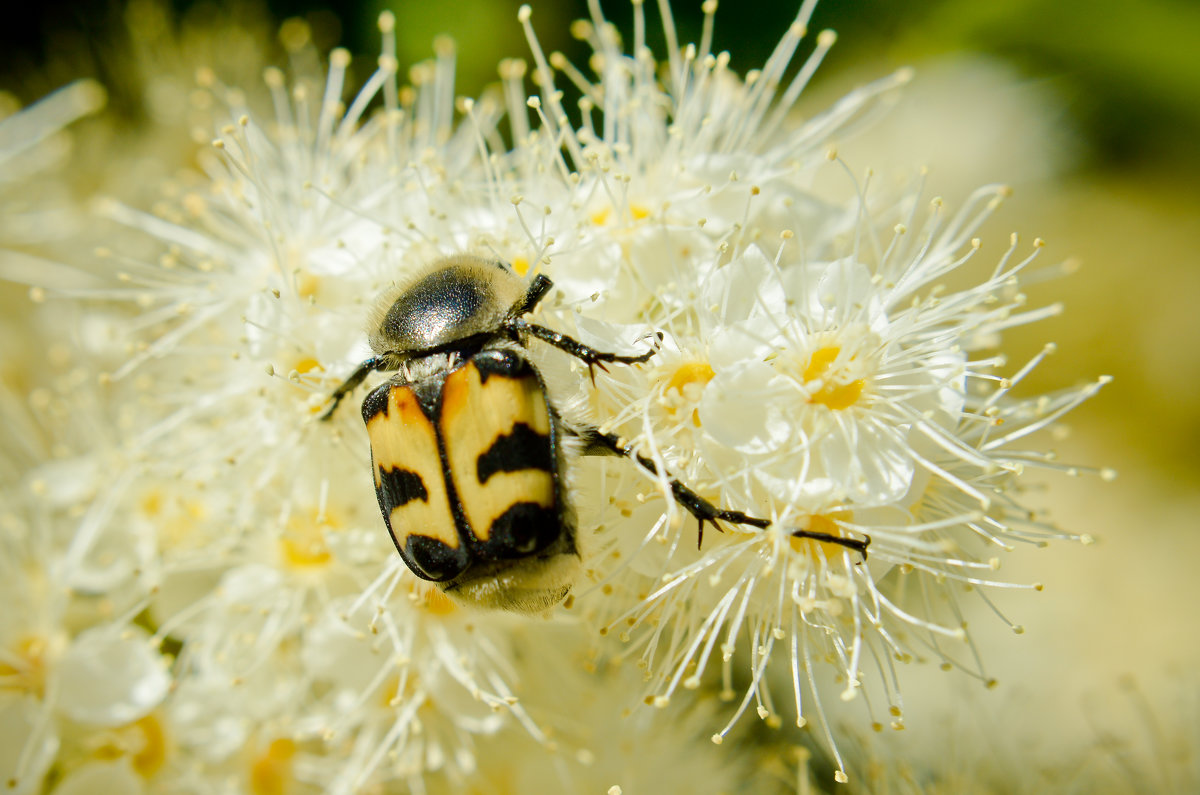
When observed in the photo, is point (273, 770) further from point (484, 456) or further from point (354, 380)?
point (484, 456)

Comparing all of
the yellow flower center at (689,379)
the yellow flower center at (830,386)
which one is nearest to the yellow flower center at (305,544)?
the yellow flower center at (689,379)

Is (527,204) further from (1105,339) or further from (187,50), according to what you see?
(1105,339)

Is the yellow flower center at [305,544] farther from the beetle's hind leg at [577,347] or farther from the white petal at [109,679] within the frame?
the beetle's hind leg at [577,347]

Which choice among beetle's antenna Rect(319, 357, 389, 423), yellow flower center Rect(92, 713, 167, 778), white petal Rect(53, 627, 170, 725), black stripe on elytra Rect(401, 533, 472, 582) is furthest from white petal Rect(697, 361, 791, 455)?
yellow flower center Rect(92, 713, 167, 778)

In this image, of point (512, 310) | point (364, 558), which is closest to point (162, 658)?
point (364, 558)

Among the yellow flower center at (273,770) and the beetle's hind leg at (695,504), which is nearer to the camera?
the beetle's hind leg at (695,504)

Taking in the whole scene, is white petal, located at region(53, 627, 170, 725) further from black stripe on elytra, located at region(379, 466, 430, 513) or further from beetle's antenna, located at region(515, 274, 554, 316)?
beetle's antenna, located at region(515, 274, 554, 316)

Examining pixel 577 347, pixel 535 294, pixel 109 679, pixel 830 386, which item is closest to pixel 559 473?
pixel 577 347
